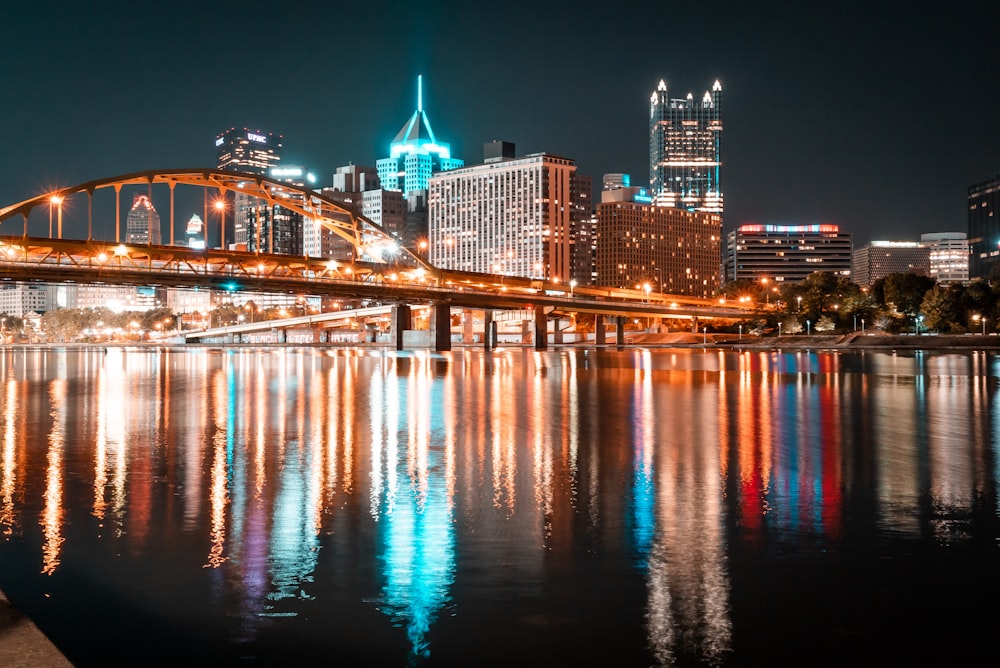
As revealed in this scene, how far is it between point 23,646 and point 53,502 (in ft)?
24.9

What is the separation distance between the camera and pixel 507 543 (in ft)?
34.5

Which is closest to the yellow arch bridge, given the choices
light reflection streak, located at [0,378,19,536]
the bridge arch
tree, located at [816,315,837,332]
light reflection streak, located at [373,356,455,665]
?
the bridge arch

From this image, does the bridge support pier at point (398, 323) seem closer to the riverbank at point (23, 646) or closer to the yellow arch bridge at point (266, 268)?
the yellow arch bridge at point (266, 268)

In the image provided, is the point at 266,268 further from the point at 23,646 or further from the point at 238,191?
the point at 23,646

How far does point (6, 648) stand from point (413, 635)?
3044mm

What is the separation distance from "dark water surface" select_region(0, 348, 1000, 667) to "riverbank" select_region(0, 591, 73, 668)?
2.09ft

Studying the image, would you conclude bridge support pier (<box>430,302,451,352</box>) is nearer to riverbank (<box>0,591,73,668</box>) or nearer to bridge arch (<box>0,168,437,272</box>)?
bridge arch (<box>0,168,437,272</box>)

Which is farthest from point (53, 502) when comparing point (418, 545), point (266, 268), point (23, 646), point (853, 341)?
point (853, 341)

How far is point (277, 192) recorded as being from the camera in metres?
114

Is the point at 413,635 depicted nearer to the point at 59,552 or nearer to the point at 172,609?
the point at 172,609

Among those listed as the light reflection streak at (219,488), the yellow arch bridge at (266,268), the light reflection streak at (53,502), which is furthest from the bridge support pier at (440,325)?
the light reflection streak at (53,502)

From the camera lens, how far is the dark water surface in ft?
24.4

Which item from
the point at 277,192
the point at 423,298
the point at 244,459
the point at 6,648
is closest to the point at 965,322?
the point at 423,298

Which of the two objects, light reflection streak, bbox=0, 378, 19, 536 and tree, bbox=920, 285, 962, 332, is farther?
tree, bbox=920, 285, 962, 332
